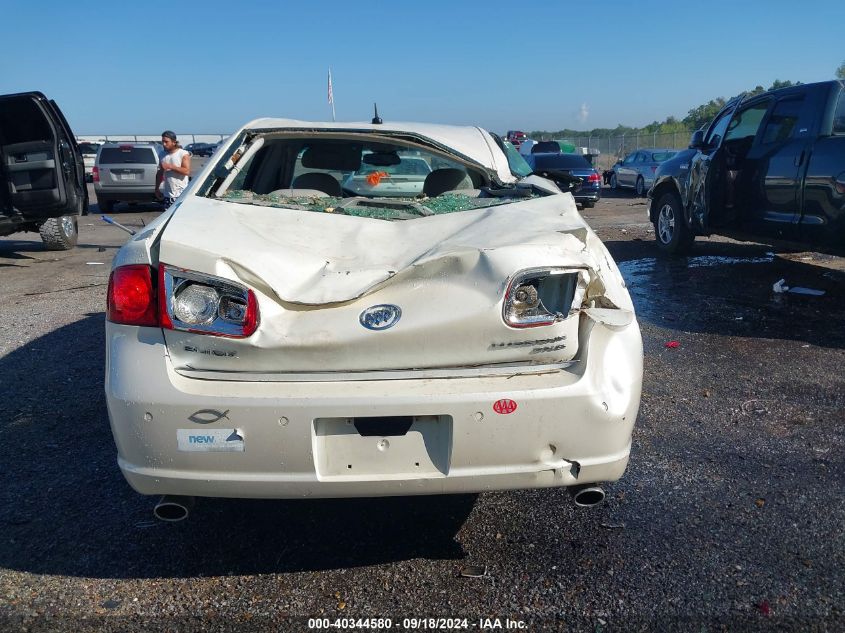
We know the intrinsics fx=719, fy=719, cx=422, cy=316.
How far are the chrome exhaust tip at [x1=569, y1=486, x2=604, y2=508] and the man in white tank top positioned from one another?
891cm

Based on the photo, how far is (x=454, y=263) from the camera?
97.7 inches

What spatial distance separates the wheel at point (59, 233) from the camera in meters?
11.0

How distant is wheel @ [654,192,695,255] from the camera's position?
29.8 ft

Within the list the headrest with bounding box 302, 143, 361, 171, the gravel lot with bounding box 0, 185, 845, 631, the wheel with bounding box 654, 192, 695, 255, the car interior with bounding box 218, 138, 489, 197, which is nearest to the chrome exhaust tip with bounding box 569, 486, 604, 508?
the gravel lot with bounding box 0, 185, 845, 631

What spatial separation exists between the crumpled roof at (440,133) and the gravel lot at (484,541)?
5.55ft

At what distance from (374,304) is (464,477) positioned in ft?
2.15

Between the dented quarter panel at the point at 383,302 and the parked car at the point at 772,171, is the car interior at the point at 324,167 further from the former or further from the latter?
the parked car at the point at 772,171

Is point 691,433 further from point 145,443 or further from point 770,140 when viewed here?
point 770,140

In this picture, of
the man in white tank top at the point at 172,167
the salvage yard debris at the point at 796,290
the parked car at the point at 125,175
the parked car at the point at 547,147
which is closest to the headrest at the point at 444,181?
the salvage yard debris at the point at 796,290

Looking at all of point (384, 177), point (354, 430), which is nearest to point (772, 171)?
point (384, 177)

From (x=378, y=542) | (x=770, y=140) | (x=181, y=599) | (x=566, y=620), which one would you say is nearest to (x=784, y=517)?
(x=566, y=620)

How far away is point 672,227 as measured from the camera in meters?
9.32

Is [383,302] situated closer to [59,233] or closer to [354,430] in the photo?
[354,430]

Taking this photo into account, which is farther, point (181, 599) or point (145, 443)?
point (181, 599)
